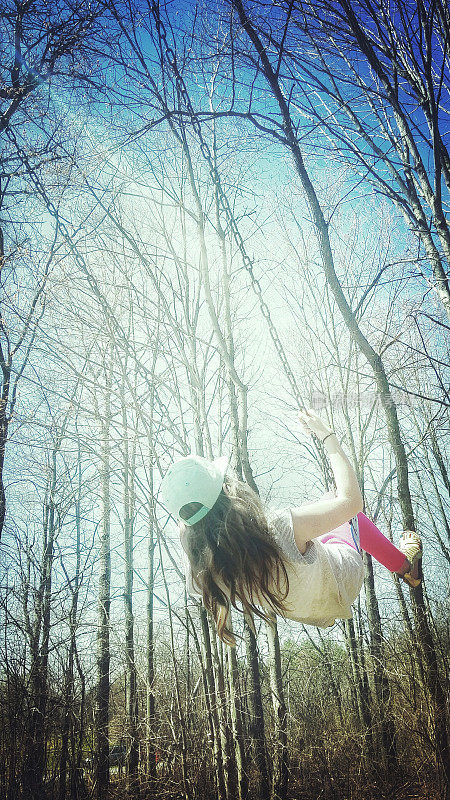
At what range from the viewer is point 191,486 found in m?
1.70

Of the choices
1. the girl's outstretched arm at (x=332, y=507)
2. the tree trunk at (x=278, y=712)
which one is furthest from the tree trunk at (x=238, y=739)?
the girl's outstretched arm at (x=332, y=507)

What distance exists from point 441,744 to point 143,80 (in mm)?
5358

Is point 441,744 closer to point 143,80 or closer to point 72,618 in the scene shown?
point 72,618

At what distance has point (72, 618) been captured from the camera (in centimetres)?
580

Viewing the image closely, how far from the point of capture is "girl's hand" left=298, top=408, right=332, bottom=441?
177cm

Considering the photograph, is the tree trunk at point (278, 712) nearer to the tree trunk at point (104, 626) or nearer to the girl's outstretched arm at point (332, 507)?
the girl's outstretched arm at point (332, 507)

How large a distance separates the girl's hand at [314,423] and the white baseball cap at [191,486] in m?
0.46

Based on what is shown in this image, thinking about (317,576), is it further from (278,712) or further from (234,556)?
(278,712)

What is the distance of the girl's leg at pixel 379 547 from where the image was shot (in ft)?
7.57

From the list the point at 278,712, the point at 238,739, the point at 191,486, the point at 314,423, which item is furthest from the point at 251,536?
the point at 278,712

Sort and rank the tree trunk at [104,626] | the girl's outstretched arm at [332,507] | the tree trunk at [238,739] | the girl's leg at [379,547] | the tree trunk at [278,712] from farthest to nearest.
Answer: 1. the tree trunk at [104,626]
2. the tree trunk at [278,712]
3. the tree trunk at [238,739]
4. the girl's leg at [379,547]
5. the girl's outstretched arm at [332,507]

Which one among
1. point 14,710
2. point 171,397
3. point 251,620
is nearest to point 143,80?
point 171,397

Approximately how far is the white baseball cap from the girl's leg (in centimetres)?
103

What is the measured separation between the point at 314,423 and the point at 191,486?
1.98 feet
